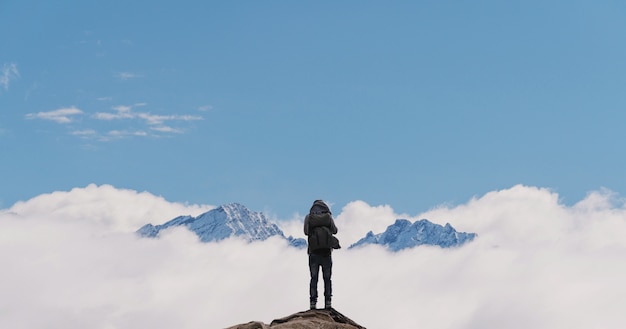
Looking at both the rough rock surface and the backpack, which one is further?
the backpack

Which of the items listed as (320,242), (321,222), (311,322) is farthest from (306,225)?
(311,322)

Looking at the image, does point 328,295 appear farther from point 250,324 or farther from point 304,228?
point 250,324

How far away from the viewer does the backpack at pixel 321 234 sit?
33.6m

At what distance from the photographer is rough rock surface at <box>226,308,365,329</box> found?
30.4m

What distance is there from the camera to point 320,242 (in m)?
33.6

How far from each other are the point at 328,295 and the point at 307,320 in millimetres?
2598

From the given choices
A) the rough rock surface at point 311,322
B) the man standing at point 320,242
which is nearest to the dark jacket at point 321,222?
the man standing at point 320,242

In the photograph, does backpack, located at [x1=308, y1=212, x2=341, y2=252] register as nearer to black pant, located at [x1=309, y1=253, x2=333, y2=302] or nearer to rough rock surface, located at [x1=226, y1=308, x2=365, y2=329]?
black pant, located at [x1=309, y1=253, x2=333, y2=302]

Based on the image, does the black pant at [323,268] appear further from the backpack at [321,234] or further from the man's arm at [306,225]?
the man's arm at [306,225]

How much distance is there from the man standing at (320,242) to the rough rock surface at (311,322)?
960mm

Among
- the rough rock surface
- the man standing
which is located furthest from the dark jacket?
the rough rock surface

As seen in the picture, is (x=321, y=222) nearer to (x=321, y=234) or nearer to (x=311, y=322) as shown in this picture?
(x=321, y=234)

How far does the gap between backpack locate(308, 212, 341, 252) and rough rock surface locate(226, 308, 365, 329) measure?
2.40 meters

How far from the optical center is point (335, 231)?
112ft
